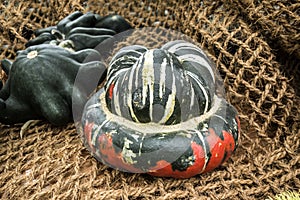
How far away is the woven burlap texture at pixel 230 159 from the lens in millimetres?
862

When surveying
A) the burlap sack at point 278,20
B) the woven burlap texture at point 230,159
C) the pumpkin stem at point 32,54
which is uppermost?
the burlap sack at point 278,20

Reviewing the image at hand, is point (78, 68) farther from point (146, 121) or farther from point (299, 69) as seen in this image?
point (299, 69)

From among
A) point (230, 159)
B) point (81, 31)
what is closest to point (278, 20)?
point (230, 159)

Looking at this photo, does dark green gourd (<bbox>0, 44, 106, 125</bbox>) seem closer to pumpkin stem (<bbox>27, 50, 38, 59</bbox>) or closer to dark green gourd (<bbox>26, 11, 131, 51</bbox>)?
pumpkin stem (<bbox>27, 50, 38, 59</bbox>)

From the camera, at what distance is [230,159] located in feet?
3.06

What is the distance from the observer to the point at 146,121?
2.75 ft

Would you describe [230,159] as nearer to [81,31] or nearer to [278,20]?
[278,20]

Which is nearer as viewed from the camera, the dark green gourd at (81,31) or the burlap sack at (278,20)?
the burlap sack at (278,20)

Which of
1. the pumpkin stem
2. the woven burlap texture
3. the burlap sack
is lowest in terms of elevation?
the woven burlap texture

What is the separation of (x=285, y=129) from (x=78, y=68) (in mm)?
553

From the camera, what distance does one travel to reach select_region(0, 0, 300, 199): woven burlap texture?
0.86 m

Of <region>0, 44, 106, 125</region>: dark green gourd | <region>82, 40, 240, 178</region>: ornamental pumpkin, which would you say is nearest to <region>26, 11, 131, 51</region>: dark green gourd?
<region>0, 44, 106, 125</region>: dark green gourd

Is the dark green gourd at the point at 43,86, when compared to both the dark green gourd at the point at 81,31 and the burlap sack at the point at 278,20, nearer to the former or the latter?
the dark green gourd at the point at 81,31

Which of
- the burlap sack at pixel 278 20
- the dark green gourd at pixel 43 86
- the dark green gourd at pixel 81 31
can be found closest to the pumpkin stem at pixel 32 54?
the dark green gourd at pixel 43 86
